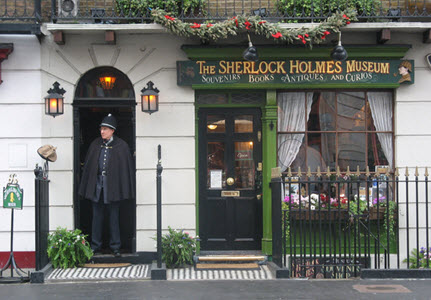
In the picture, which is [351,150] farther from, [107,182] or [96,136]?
[96,136]

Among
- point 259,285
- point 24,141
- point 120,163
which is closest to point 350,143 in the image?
point 259,285

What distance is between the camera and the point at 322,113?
33.5ft

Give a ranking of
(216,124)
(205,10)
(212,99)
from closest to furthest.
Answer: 1. (205,10)
2. (212,99)
3. (216,124)

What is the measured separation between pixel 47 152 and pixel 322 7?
5181mm

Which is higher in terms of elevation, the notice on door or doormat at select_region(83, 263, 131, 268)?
the notice on door

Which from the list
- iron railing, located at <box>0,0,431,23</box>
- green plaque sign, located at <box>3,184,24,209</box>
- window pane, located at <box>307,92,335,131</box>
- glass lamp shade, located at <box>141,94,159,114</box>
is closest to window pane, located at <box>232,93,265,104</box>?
window pane, located at <box>307,92,335,131</box>

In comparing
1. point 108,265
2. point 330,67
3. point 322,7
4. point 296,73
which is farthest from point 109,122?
point 322,7

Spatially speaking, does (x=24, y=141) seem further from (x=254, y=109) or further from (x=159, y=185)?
(x=254, y=109)

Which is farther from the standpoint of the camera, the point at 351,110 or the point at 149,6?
the point at 351,110

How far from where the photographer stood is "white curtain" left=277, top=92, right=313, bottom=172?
1016cm

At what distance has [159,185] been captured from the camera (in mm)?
8805

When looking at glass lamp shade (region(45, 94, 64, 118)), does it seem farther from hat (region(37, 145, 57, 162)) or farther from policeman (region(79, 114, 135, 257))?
policeman (region(79, 114, 135, 257))

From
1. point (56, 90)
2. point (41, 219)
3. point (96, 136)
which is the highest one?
point (56, 90)

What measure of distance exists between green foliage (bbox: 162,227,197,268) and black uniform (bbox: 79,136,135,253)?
889 mm
